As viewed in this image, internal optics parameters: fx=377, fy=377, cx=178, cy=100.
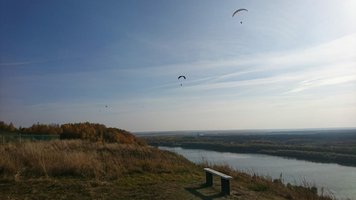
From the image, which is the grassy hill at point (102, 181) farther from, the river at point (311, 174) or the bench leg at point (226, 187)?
the river at point (311, 174)

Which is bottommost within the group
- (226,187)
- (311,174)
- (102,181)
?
(311,174)

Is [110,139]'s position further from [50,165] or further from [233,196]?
[233,196]

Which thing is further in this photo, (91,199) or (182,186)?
(182,186)

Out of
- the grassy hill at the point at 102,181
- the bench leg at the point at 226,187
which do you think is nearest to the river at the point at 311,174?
the grassy hill at the point at 102,181

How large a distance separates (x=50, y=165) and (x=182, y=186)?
13.4ft

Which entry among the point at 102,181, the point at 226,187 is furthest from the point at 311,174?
the point at 102,181

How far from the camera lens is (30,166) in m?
11.4

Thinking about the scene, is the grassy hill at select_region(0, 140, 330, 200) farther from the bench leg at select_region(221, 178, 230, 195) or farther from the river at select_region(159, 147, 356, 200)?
the river at select_region(159, 147, 356, 200)

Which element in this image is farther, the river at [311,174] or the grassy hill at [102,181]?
the river at [311,174]

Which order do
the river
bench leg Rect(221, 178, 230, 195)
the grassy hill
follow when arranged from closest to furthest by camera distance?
the grassy hill
bench leg Rect(221, 178, 230, 195)
the river

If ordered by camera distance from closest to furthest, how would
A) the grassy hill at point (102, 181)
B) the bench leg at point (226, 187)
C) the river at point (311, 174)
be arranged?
the grassy hill at point (102, 181)
the bench leg at point (226, 187)
the river at point (311, 174)

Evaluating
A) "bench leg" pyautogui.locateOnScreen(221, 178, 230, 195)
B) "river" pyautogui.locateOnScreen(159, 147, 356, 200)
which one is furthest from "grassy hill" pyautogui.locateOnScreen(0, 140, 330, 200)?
"river" pyautogui.locateOnScreen(159, 147, 356, 200)

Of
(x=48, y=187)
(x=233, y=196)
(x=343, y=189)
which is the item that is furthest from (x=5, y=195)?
(x=343, y=189)

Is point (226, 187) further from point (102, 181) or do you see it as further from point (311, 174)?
point (311, 174)
